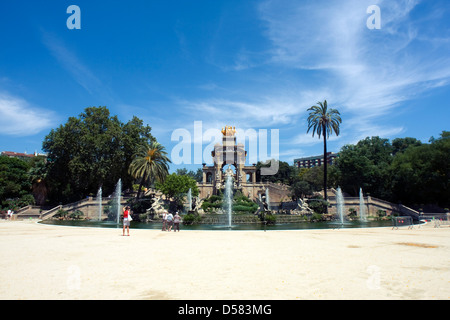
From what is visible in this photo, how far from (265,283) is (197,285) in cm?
152

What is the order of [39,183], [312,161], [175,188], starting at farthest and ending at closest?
1. [312,161]
2. [175,188]
3. [39,183]

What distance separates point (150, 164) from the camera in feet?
130

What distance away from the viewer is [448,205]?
129ft

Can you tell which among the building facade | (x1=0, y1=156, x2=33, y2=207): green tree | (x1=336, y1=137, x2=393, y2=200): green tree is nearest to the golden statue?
(x1=336, y1=137, x2=393, y2=200): green tree

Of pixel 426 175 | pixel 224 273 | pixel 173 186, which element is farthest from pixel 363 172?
pixel 224 273

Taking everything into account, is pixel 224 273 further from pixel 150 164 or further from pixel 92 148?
pixel 92 148

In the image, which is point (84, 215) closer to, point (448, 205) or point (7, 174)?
point (7, 174)

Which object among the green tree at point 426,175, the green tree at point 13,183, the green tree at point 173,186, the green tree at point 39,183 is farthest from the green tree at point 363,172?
the green tree at point 13,183

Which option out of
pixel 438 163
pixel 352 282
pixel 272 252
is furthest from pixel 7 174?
pixel 438 163

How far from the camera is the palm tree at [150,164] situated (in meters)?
38.9

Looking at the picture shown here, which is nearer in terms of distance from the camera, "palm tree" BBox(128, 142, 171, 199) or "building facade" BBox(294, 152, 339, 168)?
"palm tree" BBox(128, 142, 171, 199)

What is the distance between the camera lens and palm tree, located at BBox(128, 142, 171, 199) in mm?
38875

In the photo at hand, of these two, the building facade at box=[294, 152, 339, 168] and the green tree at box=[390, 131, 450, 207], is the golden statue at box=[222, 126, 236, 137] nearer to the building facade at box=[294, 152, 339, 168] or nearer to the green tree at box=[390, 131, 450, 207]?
the green tree at box=[390, 131, 450, 207]

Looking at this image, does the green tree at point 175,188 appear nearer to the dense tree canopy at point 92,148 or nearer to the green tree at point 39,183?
the dense tree canopy at point 92,148
